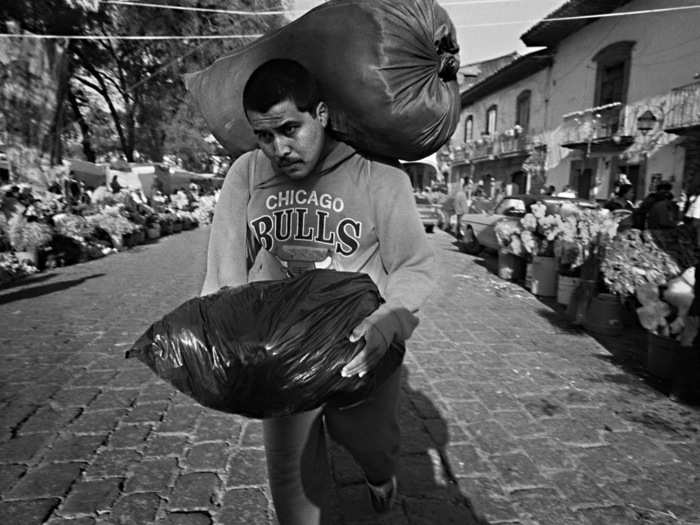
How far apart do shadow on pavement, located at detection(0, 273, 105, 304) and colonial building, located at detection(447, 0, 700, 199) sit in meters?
12.0

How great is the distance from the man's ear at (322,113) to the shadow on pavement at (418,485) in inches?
67.7

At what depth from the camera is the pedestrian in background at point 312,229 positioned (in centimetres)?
139

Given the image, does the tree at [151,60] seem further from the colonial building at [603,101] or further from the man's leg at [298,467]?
the man's leg at [298,467]

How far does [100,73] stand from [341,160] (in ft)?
82.3

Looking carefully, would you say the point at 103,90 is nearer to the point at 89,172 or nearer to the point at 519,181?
the point at 89,172

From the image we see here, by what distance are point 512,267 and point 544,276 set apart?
1.16 m

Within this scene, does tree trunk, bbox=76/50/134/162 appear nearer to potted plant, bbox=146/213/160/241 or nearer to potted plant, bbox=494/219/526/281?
potted plant, bbox=146/213/160/241

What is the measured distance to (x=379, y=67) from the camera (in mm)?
1511

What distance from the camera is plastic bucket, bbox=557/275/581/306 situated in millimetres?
6230

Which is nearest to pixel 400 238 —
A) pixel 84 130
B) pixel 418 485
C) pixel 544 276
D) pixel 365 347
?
pixel 365 347

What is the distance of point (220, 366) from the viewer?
1215mm

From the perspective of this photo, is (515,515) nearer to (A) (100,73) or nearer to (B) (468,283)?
(B) (468,283)

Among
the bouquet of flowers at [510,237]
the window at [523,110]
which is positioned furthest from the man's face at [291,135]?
the window at [523,110]

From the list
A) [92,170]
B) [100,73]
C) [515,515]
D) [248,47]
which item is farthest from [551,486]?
[100,73]
